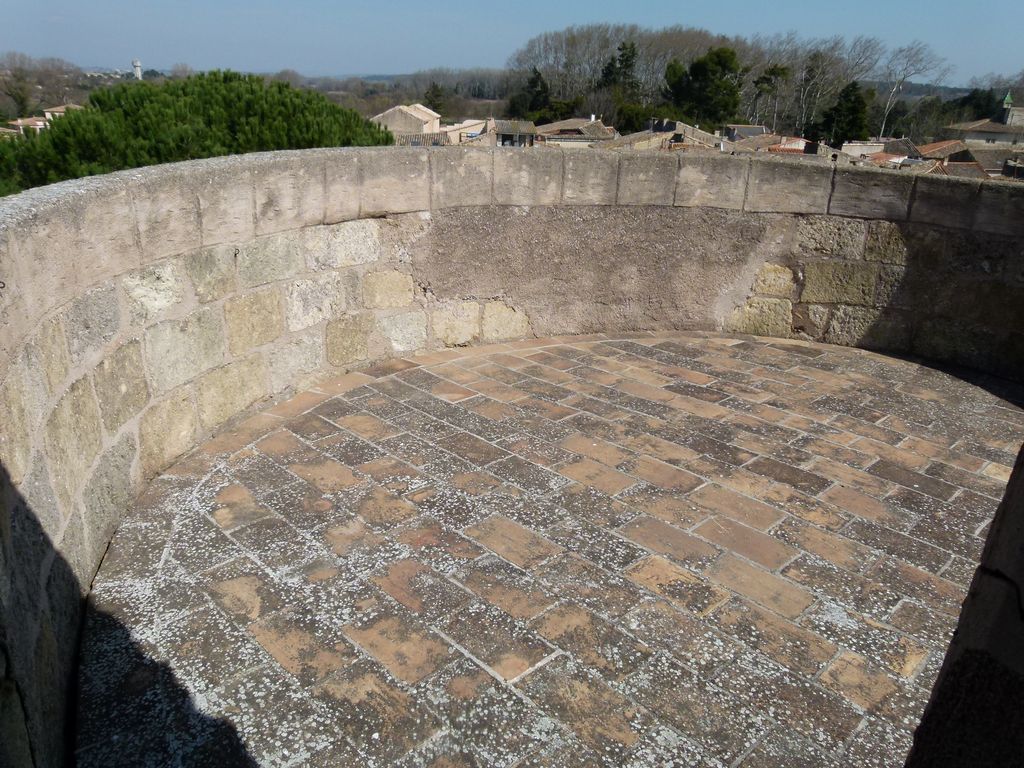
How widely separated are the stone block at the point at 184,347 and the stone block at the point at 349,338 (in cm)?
76

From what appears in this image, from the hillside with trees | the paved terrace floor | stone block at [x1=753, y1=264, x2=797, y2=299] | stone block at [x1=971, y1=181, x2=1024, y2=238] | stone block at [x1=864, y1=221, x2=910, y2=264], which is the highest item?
the hillside with trees

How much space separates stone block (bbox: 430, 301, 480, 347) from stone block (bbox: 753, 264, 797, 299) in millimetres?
1953

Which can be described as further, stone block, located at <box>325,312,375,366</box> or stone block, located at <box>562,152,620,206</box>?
stone block, located at <box>562,152,620,206</box>

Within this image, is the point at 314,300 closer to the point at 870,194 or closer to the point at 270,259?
the point at 270,259

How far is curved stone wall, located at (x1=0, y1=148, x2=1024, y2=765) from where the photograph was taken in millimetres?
2203

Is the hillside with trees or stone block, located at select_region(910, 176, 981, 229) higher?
the hillside with trees

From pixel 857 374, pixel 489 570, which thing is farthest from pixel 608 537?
pixel 857 374

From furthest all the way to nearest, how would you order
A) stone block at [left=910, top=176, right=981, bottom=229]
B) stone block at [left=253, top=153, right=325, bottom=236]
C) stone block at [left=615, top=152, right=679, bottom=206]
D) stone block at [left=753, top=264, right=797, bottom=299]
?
1. stone block at [left=753, top=264, right=797, bottom=299]
2. stone block at [left=615, top=152, right=679, bottom=206]
3. stone block at [left=910, top=176, right=981, bottom=229]
4. stone block at [left=253, top=153, right=325, bottom=236]

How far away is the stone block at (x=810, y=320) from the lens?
Result: 5.23 metres

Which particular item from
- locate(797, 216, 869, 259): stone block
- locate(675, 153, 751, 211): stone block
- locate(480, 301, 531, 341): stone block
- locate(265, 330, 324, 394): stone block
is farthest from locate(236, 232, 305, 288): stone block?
locate(797, 216, 869, 259): stone block

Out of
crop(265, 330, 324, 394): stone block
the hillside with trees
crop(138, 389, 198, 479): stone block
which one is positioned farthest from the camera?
the hillside with trees

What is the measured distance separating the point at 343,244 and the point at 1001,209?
3.84 meters

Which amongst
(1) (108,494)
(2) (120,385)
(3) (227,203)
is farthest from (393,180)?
(1) (108,494)

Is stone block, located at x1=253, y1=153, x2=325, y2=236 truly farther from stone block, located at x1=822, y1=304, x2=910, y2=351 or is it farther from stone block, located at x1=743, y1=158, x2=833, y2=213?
stone block, located at x1=822, y1=304, x2=910, y2=351
